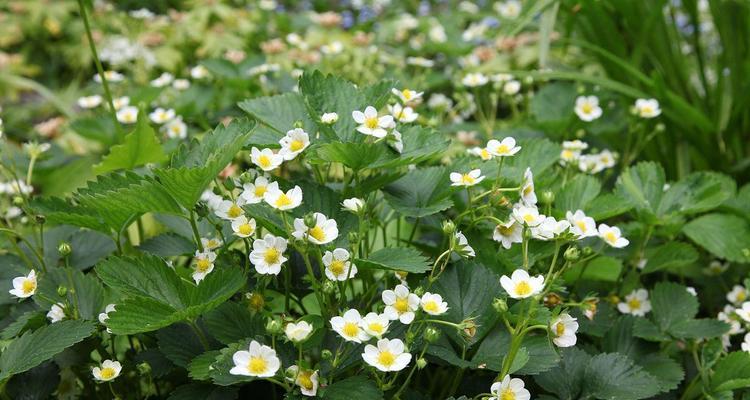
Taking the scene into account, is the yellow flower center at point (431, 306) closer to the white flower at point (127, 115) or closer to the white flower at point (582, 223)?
the white flower at point (582, 223)

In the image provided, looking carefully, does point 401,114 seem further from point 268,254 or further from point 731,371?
point 731,371

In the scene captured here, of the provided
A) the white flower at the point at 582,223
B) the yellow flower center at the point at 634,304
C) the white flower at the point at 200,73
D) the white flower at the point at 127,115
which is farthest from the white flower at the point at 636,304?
the white flower at the point at 200,73

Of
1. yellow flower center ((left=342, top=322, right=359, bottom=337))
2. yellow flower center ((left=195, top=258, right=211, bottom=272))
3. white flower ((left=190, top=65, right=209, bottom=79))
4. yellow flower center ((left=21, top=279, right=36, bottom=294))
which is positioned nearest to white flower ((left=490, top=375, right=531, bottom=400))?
yellow flower center ((left=342, top=322, right=359, bottom=337))

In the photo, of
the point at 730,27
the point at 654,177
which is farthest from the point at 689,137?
the point at 654,177

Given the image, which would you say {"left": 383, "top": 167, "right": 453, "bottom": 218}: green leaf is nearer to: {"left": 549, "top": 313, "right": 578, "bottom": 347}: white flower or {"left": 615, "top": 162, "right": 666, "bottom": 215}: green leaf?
{"left": 549, "top": 313, "right": 578, "bottom": 347}: white flower

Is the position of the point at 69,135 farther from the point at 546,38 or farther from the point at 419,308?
the point at 419,308
